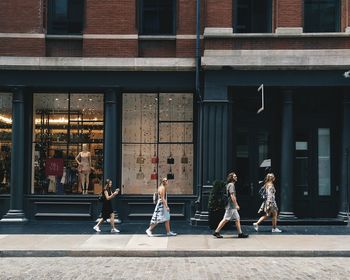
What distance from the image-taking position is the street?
986 centimetres

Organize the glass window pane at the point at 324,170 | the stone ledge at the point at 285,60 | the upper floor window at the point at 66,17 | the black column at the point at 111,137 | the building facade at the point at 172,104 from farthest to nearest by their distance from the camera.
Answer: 1. the glass window pane at the point at 324,170
2. the upper floor window at the point at 66,17
3. the black column at the point at 111,137
4. the building facade at the point at 172,104
5. the stone ledge at the point at 285,60

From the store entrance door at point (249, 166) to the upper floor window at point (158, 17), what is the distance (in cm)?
395

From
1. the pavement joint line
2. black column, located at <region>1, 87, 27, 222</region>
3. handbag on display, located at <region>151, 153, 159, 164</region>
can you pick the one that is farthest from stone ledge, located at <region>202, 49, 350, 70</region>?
the pavement joint line

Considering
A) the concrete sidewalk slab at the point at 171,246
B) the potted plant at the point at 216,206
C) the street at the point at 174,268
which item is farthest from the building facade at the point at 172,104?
the street at the point at 174,268

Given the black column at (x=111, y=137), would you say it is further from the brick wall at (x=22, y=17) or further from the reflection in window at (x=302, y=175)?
the reflection in window at (x=302, y=175)

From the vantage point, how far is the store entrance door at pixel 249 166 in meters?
17.4

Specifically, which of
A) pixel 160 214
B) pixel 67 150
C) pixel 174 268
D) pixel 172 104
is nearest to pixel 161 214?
pixel 160 214

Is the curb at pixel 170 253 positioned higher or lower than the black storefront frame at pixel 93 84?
lower

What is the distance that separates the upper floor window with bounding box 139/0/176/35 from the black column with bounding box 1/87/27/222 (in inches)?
175

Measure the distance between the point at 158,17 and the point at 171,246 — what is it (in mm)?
7946

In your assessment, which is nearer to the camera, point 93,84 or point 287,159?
point 287,159

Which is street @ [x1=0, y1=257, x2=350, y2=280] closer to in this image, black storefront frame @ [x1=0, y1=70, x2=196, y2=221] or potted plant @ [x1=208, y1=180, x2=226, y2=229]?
potted plant @ [x1=208, y1=180, x2=226, y2=229]

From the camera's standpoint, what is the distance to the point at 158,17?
17.4 meters

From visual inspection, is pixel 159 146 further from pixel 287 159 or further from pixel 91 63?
pixel 287 159
